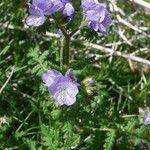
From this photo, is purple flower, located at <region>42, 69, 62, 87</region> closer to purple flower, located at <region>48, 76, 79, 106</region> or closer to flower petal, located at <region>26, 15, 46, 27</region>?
purple flower, located at <region>48, 76, 79, 106</region>

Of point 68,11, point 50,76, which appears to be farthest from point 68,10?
point 50,76

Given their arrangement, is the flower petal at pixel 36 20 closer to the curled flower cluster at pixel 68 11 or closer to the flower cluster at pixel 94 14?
the curled flower cluster at pixel 68 11

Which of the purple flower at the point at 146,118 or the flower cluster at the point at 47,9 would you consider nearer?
the flower cluster at the point at 47,9

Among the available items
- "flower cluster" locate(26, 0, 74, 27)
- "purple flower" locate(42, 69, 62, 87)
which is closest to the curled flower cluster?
"flower cluster" locate(26, 0, 74, 27)

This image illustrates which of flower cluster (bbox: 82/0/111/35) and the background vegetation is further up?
flower cluster (bbox: 82/0/111/35)

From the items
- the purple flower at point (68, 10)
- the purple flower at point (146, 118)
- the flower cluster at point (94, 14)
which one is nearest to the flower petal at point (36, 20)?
the purple flower at point (68, 10)

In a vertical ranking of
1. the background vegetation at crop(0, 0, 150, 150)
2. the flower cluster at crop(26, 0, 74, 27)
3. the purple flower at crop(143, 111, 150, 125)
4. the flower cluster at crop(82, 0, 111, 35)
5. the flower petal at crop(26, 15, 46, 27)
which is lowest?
the purple flower at crop(143, 111, 150, 125)

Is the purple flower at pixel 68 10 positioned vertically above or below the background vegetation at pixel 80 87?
above

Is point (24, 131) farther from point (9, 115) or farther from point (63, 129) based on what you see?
point (63, 129)
